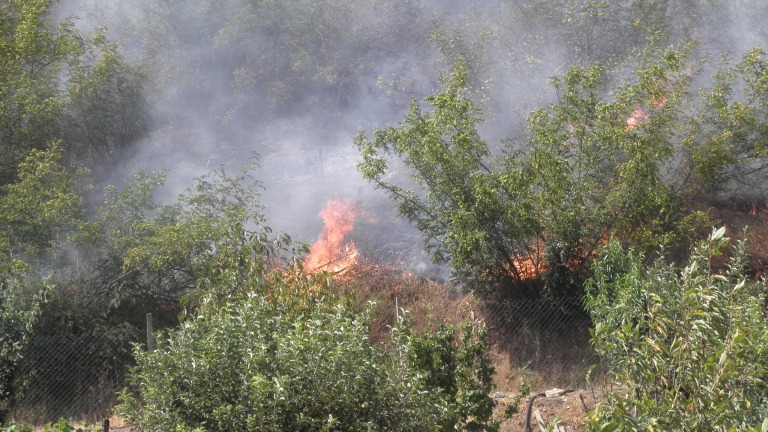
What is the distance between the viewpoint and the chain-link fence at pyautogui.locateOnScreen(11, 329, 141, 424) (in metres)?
9.49

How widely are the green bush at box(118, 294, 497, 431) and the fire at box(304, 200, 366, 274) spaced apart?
849cm

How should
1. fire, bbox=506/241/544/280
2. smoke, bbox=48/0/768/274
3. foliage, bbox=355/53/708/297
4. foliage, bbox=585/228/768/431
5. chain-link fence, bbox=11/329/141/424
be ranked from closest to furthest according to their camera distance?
foliage, bbox=585/228/768/431 < chain-link fence, bbox=11/329/141/424 < foliage, bbox=355/53/708/297 < fire, bbox=506/241/544/280 < smoke, bbox=48/0/768/274

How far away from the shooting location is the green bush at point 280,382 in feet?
11.9

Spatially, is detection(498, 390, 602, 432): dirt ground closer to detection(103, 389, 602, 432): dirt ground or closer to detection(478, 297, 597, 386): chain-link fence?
detection(103, 389, 602, 432): dirt ground

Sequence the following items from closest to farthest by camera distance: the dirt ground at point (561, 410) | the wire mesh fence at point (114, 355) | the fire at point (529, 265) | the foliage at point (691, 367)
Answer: the foliage at point (691, 367) → the dirt ground at point (561, 410) → the wire mesh fence at point (114, 355) → the fire at point (529, 265)

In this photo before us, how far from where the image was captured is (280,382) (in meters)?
3.41

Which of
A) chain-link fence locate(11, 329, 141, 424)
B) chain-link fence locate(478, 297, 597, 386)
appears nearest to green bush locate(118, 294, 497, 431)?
chain-link fence locate(11, 329, 141, 424)

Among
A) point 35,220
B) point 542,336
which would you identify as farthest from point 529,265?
point 35,220

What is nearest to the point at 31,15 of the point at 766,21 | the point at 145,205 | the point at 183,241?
the point at 145,205

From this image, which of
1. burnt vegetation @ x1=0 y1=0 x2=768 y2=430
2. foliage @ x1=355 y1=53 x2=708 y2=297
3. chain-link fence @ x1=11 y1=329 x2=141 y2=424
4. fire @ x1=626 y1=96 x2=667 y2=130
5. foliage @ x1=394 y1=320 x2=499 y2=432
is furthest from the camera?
fire @ x1=626 y1=96 x2=667 y2=130

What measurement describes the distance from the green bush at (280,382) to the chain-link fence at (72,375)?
19.4 ft

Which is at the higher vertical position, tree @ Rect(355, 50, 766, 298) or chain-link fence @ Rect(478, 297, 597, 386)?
tree @ Rect(355, 50, 766, 298)

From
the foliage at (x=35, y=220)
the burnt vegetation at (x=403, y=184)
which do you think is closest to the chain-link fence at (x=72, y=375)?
the burnt vegetation at (x=403, y=184)

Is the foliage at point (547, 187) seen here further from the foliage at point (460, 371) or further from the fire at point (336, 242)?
the foliage at point (460, 371)
